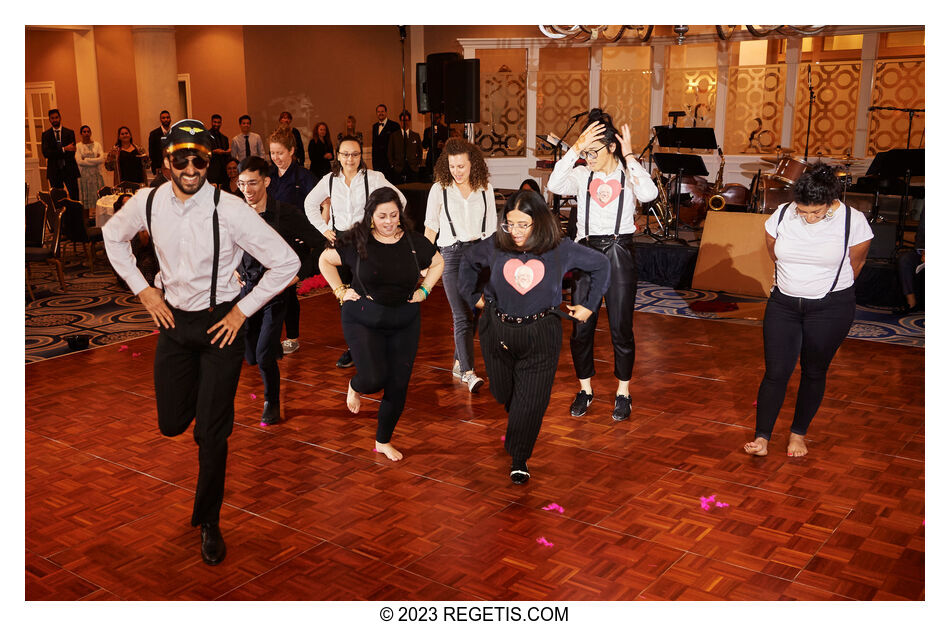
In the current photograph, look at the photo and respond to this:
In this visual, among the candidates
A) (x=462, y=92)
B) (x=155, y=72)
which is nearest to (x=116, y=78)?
(x=155, y=72)

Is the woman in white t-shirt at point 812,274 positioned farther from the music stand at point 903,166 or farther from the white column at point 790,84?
the white column at point 790,84

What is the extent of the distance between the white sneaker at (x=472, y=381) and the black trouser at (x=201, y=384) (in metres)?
2.25

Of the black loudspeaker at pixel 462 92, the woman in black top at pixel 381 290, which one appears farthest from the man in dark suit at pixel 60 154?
the woman in black top at pixel 381 290

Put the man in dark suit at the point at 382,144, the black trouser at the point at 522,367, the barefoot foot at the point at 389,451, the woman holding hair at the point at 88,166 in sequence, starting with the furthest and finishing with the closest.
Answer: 1. the man in dark suit at the point at 382,144
2. the woman holding hair at the point at 88,166
3. the barefoot foot at the point at 389,451
4. the black trouser at the point at 522,367

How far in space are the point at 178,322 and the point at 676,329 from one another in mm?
4721

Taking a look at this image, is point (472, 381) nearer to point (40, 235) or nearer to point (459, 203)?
point (459, 203)

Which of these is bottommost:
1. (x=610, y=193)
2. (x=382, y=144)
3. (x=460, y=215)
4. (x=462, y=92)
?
(x=460, y=215)

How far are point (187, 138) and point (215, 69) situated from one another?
523 inches

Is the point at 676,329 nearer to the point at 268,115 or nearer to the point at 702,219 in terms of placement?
the point at 702,219

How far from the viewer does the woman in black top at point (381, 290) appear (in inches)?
157

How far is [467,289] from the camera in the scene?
4074 mm

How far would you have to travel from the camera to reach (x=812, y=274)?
393cm

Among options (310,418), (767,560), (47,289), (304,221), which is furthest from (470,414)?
(47,289)

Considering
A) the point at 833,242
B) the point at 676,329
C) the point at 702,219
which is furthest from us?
the point at 702,219
